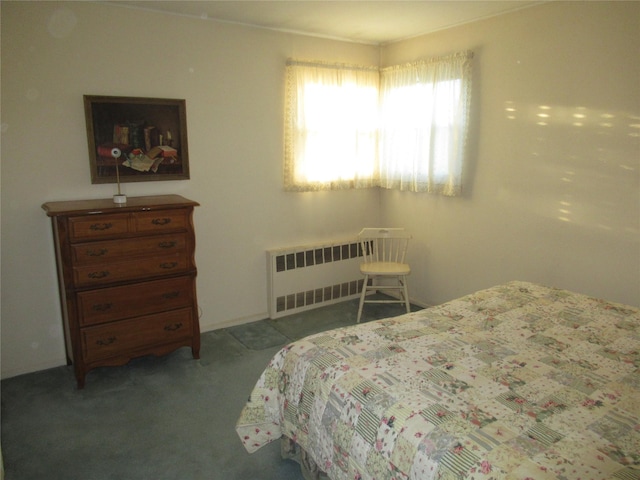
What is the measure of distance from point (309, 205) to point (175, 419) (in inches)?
88.1

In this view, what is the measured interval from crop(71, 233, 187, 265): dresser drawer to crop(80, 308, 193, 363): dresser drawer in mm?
433

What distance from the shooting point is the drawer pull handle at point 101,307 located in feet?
9.48

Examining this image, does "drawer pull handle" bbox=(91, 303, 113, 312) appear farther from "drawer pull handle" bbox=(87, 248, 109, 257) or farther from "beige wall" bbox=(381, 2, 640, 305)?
"beige wall" bbox=(381, 2, 640, 305)

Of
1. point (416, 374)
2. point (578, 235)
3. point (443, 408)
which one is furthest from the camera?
point (578, 235)

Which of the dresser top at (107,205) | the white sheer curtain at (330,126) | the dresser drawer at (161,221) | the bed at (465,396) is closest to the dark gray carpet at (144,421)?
the bed at (465,396)

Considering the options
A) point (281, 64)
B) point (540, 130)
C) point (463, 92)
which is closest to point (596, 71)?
point (540, 130)

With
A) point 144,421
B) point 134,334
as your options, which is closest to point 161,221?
point 134,334

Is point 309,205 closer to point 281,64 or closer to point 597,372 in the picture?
point 281,64

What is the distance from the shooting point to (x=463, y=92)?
3.64 metres

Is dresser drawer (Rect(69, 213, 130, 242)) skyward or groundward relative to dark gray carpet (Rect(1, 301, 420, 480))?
skyward

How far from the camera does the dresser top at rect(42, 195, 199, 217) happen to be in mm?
2746

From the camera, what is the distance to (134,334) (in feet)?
10.0

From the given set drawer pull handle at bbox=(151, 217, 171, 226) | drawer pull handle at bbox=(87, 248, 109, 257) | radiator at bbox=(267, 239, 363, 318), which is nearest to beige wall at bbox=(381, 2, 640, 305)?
radiator at bbox=(267, 239, 363, 318)

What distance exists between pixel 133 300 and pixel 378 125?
9.01 ft
